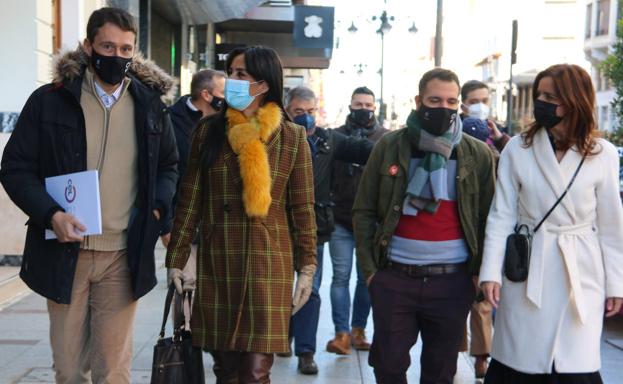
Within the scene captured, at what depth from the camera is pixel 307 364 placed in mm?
6258

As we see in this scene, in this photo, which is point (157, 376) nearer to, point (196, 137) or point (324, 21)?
point (196, 137)

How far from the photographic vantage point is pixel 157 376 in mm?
3918

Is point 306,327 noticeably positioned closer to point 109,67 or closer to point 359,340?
point 359,340

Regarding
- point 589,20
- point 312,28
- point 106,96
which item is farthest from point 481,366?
point 589,20

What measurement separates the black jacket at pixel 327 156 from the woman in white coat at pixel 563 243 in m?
2.21

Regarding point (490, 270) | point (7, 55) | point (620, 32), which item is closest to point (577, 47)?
point (620, 32)

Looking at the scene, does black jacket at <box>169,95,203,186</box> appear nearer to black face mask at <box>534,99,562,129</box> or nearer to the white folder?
the white folder

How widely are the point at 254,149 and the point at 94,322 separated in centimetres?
109

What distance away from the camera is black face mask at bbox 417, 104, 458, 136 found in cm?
446

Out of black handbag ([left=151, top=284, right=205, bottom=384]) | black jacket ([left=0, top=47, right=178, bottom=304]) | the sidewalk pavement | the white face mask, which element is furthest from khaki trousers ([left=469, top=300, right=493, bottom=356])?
black jacket ([left=0, top=47, right=178, bottom=304])

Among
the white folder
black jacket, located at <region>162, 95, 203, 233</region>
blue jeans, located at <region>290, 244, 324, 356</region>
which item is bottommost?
blue jeans, located at <region>290, 244, 324, 356</region>

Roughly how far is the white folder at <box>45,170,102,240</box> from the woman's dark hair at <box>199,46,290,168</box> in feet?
1.92

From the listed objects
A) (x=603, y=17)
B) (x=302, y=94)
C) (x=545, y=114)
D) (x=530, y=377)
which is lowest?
(x=530, y=377)

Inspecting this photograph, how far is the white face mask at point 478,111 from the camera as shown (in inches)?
251
